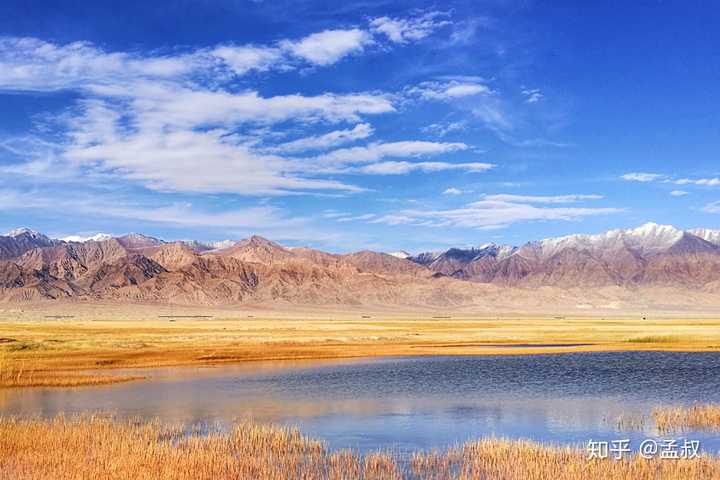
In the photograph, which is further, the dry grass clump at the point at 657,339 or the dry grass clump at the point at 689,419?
the dry grass clump at the point at 657,339

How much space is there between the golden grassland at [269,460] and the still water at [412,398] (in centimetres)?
234

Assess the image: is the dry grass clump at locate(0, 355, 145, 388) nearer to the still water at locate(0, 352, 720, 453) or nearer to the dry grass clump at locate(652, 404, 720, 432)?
the still water at locate(0, 352, 720, 453)

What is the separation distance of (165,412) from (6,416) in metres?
5.70

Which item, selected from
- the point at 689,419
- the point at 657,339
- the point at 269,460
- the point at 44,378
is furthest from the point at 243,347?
the point at 269,460

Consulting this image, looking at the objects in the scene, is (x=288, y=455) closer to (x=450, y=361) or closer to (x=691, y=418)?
(x=691, y=418)

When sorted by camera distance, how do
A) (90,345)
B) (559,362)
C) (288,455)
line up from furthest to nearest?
(90,345), (559,362), (288,455)

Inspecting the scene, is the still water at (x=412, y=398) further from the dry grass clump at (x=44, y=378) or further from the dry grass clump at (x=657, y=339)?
the dry grass clump at (x=657, y=339)

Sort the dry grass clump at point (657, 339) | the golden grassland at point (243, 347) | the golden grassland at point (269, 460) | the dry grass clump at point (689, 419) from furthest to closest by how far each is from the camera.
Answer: the dry grass clump at point (657, 339)
the golden grassland at point (243, 347)
the dry grass clump at point (689, 419)
the golden grassland at point (269, 460)

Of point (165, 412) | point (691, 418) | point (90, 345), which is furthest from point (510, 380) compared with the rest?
point (90, 345)

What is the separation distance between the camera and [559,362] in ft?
167

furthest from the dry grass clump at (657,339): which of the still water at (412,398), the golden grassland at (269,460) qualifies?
the golden grassland at (269,460)

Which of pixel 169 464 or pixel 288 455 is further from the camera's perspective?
pixel 288 455

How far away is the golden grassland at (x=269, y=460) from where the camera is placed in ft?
60.0

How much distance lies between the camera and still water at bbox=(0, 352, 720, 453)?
83.3 feet
